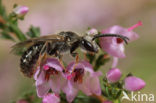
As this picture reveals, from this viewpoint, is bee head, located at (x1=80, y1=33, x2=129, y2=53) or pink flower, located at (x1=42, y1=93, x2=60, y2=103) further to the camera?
bee head, located at (x1=80, y1=33, x2=129, y2=53)

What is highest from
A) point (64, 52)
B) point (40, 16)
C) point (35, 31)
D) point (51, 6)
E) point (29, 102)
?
point (51, 6)

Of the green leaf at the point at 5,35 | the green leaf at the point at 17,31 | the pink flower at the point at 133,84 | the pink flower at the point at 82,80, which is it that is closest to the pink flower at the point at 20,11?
the green leaf at the point at 17,31

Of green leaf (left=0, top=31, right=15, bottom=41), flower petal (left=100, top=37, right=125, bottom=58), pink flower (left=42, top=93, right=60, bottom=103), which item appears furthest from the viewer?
green leaf (left=0, top=31, right=15, bottom=41)

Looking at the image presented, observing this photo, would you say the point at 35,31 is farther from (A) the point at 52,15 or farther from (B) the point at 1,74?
(A) the point at 52,15

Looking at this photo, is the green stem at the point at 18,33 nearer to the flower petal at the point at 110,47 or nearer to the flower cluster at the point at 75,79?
the flower cluster at the point at 75,79

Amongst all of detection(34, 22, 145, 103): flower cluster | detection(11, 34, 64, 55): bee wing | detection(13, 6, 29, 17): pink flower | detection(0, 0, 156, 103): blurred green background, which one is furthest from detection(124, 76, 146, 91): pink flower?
detection(0, 0, 156, 103): blurred green background

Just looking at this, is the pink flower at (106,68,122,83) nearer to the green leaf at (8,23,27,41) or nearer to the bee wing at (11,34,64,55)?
the bee wing at (11,34,64,55)

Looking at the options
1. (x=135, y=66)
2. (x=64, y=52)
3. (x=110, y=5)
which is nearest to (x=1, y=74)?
(x=135, y=66)
